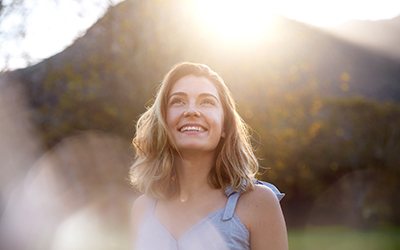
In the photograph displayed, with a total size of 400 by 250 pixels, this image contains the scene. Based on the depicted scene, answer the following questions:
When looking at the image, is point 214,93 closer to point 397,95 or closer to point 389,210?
point 389,210

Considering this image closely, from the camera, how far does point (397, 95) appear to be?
85.4 feet

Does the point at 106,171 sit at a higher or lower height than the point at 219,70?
lower

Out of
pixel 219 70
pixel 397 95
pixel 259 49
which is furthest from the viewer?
pixel 397 95

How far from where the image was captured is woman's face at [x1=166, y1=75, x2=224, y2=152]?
102 inches

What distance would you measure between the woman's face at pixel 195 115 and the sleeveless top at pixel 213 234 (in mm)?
206

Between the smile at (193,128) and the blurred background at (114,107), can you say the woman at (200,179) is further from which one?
the blurred background at (114,107)

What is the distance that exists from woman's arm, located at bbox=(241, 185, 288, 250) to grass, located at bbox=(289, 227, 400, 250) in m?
14.0

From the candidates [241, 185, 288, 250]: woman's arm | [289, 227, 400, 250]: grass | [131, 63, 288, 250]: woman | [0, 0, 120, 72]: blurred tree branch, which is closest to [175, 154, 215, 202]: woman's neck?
[131, 63, 288, 250]: woman

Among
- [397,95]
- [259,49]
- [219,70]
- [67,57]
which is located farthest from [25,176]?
[397,95]

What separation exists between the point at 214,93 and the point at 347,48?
26.8 m

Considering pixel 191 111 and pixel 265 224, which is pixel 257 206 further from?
pixel 191 111

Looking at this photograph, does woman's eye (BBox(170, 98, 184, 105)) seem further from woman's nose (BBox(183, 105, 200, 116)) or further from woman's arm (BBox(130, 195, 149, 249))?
woman's arm (BBox(130, 195, 149, 249))

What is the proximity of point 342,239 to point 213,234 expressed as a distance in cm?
1669

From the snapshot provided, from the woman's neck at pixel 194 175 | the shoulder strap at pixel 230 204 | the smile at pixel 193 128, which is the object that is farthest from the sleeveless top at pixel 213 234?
the smile at pixel 193 128
